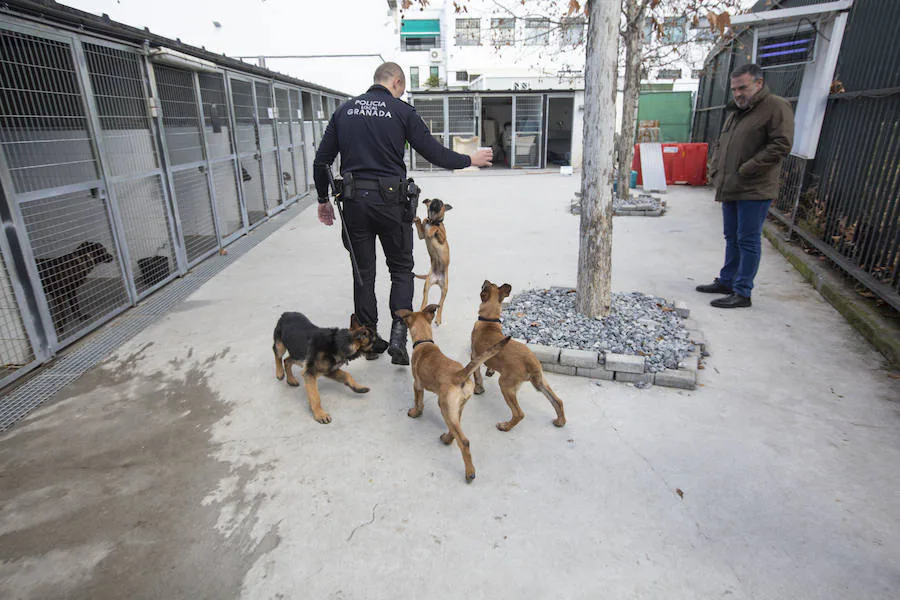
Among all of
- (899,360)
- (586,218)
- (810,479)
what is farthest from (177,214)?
(899,360)

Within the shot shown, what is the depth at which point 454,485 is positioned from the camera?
2.37 meters

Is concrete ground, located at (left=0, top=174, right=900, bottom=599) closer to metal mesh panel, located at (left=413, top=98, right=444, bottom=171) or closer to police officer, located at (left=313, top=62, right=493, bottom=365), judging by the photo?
police officer, located at (left=313, top=62, right=493, bottom=365)

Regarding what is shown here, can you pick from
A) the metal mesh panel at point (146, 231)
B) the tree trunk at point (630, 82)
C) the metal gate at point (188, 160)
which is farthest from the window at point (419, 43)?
the metal mesh panel at point (146, 231)

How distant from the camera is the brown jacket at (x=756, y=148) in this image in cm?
406

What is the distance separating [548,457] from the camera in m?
2.56

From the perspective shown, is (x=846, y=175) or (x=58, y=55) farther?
(x=846, y=175)

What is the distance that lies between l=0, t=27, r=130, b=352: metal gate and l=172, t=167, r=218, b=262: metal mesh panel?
122cm

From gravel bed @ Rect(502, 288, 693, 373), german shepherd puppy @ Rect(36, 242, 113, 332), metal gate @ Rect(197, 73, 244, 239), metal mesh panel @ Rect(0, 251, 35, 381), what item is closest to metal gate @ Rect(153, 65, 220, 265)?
metal gate @ Rect(197, 73, 244, 239)

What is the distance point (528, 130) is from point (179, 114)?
40.1 ft

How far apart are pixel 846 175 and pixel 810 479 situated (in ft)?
15.1

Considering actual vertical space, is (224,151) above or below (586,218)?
above

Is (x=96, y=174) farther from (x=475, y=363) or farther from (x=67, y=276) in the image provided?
(x=475, y=363)

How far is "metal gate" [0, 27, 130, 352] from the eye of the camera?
3.55m

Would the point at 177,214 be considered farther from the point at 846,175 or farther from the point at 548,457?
the point at 846,175
